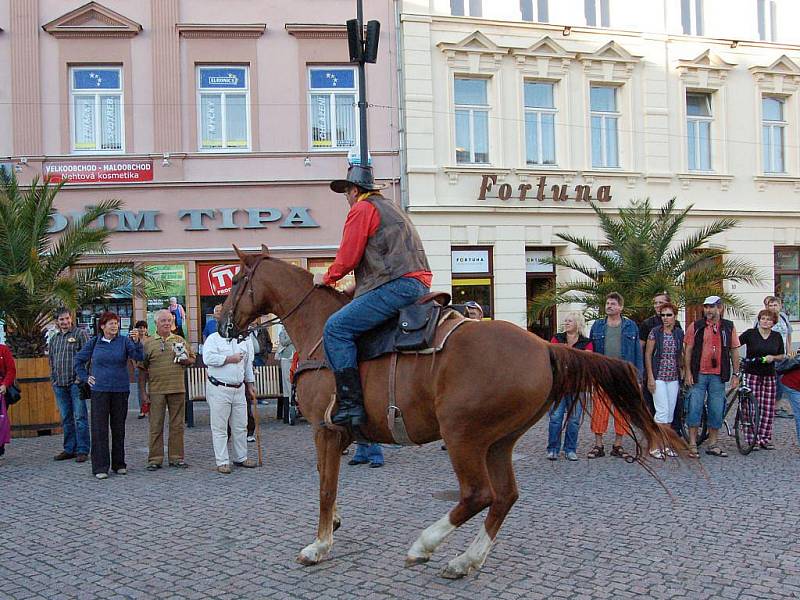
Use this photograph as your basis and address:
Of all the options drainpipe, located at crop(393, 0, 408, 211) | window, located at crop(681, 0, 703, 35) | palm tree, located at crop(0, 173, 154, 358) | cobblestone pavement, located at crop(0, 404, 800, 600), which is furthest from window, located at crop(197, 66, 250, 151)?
window, located at crop(681, 0, 703, 35)

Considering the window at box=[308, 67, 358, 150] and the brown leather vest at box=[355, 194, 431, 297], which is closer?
the brown leather vest at box=[355, 194, 431, 297]

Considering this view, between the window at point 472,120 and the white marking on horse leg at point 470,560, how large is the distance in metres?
15.2

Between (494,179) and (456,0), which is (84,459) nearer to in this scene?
(494,179)

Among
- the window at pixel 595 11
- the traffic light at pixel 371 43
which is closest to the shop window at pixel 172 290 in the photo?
the traffic light at pixel 371 43

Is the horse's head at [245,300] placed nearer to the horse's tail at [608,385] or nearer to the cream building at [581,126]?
the horse's tail at [608,385]

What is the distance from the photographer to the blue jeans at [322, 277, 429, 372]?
505 cm

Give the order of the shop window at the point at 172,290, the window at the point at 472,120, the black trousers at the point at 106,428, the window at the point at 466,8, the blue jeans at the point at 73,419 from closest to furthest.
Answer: the black trousers at the point at 106,428 < the blue jeans at the point at 73,419 < the shop window at the point at 172,290 < the window at the point at 466,8 < the window at the point at 472,120

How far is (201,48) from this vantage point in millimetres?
18266

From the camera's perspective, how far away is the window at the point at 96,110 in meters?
18.2

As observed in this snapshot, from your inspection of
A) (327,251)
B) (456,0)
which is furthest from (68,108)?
(456,0)

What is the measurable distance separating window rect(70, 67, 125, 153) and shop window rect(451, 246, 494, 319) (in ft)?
28.7

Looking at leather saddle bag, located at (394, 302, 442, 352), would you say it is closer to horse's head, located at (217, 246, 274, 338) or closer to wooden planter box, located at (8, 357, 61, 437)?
horse's head, located at (217, 246, 274, 338)

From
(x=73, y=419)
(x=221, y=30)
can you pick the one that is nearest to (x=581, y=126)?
(x=221, y=30)

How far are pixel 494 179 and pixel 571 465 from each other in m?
11.6
